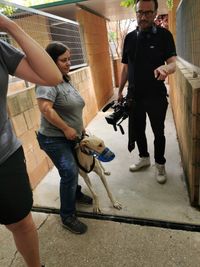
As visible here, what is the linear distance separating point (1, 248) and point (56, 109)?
1.20 metres

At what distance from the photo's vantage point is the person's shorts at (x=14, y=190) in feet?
3.96

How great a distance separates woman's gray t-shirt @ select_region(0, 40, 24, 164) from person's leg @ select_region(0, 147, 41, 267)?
0.17 feet

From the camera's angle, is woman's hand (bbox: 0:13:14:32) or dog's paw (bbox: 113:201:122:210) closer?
woman's hand (bbox: 0:13:14:32)

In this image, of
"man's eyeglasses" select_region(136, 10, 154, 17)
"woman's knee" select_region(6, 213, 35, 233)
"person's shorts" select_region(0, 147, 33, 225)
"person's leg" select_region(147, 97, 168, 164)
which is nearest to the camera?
"person's shorts" select_region(0, 147, 33, 225)

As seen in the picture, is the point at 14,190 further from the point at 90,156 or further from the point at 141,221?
the point at 141,221

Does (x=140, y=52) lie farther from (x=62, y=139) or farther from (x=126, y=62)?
(x=62, y=139)

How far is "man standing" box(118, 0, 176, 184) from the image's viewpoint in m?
2.24

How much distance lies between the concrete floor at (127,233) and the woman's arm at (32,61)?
1.31 m

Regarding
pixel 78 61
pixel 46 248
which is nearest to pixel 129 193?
pixel 46 248

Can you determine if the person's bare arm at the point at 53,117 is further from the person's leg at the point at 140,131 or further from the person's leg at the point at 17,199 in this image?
the person's leg at the point at 140,131

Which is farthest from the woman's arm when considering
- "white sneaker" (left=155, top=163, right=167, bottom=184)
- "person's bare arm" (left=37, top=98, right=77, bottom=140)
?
"white sneaker" (left=155, top=163, right=167, bottom=184)

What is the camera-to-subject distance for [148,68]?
2.33 meters

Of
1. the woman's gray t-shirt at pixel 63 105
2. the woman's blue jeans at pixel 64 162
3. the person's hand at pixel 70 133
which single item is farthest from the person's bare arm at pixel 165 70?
the woman's blue jeans at pixel 64 162

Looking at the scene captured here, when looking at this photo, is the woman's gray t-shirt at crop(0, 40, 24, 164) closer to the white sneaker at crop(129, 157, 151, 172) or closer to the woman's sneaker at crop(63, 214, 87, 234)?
the woman's sneaker at crop(63, 214, 87, 234)
